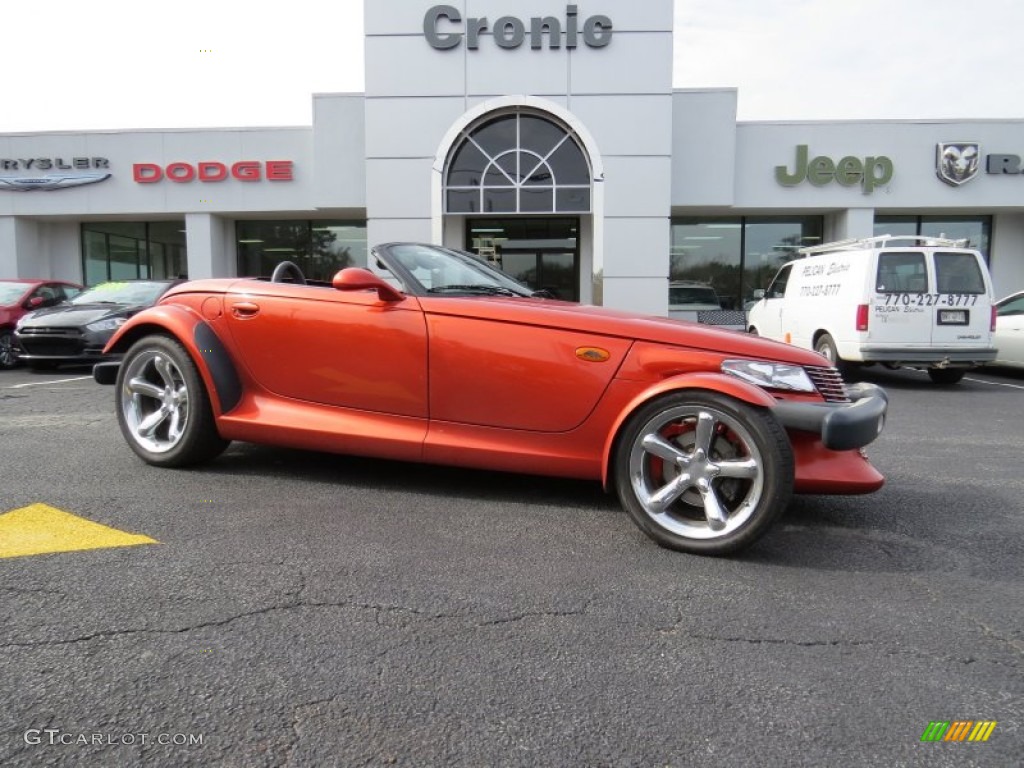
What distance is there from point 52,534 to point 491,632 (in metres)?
2.15

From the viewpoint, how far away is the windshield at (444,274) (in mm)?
3943

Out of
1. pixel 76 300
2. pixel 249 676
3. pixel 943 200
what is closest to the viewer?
pixel 249 676

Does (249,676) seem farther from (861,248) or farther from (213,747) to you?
(861,248)

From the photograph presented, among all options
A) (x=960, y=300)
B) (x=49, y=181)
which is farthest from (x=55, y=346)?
(x=960, y=300)

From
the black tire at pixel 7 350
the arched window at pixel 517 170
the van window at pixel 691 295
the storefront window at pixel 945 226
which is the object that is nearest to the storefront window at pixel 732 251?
the van window at pixel 691 295

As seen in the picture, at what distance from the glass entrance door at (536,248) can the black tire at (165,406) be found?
13.0 metres

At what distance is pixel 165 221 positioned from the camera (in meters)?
19.9

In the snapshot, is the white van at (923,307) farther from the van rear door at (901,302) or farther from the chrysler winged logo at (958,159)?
the chrysler winged logo at (958,159)

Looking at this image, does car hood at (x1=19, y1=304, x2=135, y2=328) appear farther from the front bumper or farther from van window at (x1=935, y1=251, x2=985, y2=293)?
van window at (x1=935, y1=251, x2=985, y2=293)

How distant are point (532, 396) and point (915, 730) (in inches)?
80.0

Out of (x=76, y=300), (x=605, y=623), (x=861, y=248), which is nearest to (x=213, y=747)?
(x=605, y=623)

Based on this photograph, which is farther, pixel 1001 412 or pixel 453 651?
pixel 1001 412

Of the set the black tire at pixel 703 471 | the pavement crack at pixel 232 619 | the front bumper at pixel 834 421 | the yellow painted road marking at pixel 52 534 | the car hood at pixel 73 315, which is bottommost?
the pavement crack at pixel 232 619

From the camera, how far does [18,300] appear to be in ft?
38.4
